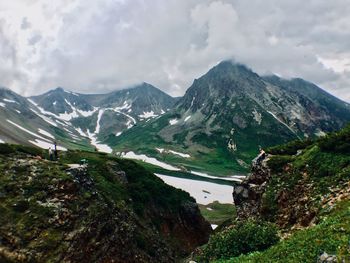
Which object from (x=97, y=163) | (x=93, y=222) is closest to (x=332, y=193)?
(x=93, y=222)

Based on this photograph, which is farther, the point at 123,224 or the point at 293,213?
the point at 123,224

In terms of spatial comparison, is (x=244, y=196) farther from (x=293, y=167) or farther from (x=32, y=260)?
(x=32, y=260)

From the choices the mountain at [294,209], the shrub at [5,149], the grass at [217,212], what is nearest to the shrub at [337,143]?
the mountain at [294,209]

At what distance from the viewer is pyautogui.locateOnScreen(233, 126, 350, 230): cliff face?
3425 centimetres

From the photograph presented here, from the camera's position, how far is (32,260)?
3456cm

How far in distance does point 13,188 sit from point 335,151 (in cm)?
3352

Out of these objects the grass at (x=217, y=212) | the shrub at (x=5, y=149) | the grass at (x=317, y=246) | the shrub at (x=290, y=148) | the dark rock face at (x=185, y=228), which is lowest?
the grass at (x=217, y=212)

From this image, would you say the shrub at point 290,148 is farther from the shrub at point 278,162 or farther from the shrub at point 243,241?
the shrub at point 243,241

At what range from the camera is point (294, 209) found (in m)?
37.0

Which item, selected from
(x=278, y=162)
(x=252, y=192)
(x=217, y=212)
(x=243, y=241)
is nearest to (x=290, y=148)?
(x=278, y=162)

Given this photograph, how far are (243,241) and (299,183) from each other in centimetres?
1333

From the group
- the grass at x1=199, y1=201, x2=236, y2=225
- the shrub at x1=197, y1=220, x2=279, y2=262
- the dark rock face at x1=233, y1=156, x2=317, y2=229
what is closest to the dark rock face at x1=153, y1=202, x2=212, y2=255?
the dark rock face at x1=233, y1=156, x2=317, y2=229

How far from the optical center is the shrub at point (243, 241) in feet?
96.3

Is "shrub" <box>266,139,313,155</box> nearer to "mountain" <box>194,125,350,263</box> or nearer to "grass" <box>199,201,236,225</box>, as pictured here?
"mountain" <box>194,125,350,263</box>
